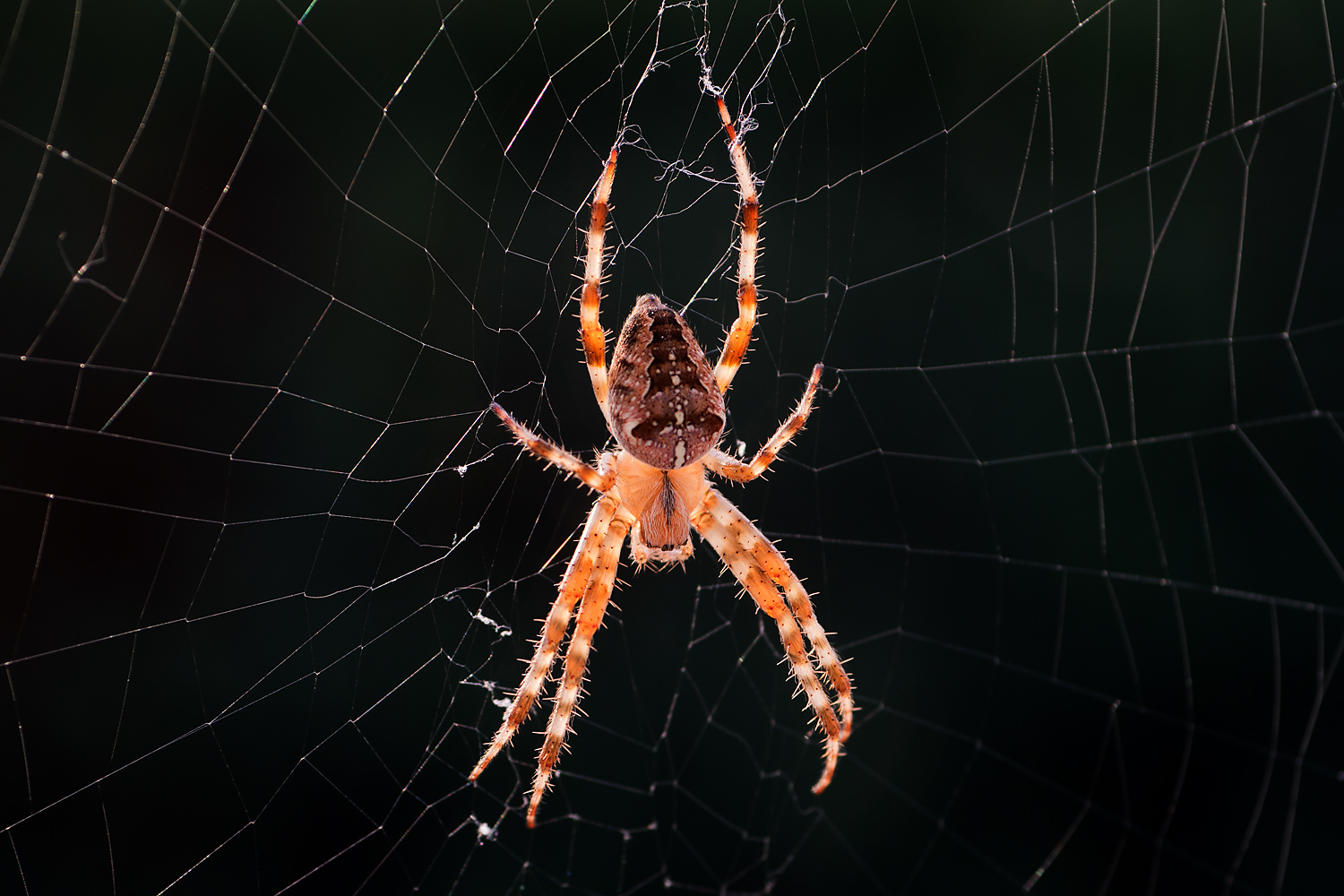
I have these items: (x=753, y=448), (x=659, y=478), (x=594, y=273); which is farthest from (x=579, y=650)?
(x=753, y=448)

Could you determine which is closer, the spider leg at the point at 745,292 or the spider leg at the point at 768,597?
the spider leg at the point at 745,292

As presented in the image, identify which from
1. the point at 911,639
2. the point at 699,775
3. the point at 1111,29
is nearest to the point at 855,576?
the point at 911,639

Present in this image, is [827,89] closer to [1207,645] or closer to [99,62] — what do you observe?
[99,62]

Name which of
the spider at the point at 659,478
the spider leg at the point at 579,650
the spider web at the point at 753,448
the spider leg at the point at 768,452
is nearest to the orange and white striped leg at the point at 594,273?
the spider at the point at 659,478

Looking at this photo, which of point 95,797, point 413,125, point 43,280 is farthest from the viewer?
point 413,125

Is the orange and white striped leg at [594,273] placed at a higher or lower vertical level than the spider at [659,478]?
higher

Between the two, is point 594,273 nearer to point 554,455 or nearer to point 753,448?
point 554,455

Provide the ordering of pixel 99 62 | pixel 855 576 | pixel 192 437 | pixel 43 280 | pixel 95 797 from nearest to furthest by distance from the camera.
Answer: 1. pixel 43 280
2. pixel 99 62
3. pixel 192 437
4. pixel 95 797
5. pixel 855 576

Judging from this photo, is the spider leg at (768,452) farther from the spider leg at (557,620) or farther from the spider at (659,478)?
the spider leg at (557,620)

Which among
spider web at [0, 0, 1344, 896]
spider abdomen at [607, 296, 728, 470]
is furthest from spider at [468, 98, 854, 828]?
spider web at [0, 0, 1344, 896]
